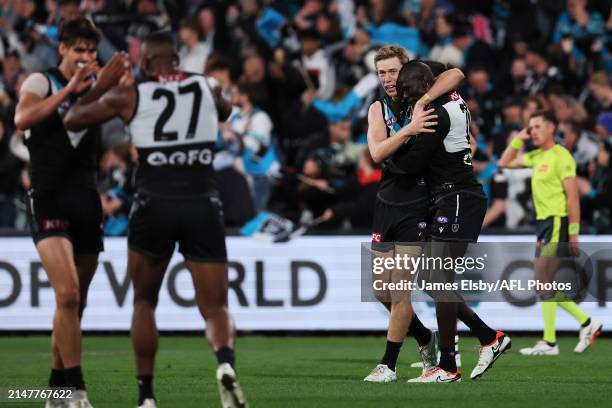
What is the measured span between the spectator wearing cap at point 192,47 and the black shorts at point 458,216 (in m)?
10.8

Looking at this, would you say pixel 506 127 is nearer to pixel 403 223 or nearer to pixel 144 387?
pixel 403 223

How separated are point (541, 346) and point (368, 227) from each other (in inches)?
160

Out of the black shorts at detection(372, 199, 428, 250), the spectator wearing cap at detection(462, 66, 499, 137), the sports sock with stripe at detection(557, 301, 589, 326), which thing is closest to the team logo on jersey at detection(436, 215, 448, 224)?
the black shorts at detection(372, 199, 428, 250)

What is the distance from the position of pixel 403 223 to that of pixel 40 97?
3.41 meters

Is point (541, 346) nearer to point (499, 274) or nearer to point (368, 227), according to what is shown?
point (499, 274)

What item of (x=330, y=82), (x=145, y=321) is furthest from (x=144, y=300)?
(x=330, y=82)

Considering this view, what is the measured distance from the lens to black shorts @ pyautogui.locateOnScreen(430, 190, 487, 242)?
1055 centimetres

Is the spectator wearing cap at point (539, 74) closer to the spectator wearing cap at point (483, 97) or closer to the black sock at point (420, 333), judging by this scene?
the spectator wearing cap at point (483, 97)

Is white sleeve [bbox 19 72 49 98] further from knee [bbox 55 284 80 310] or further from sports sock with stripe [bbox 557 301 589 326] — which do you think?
sports sock with stripe [bbox 557 301 589 326]

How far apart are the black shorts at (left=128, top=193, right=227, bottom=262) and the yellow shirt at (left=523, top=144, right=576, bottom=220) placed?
6.09m

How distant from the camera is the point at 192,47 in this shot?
69.2ft

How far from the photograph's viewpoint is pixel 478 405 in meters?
9.13

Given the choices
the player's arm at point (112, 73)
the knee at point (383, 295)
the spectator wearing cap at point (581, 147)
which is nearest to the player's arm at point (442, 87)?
the knee at point (383, 295)

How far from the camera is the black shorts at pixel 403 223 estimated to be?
10906mm
